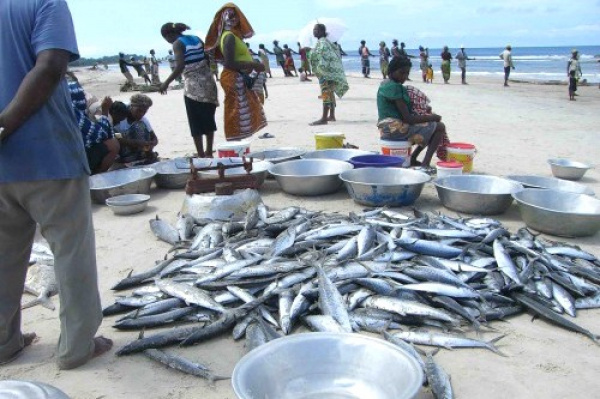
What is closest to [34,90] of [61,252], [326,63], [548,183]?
[61,252]

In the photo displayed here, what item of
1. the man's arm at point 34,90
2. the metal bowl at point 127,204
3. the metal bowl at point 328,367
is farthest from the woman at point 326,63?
the metal bowl at point 328,367

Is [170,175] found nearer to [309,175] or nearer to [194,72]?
[194,72]

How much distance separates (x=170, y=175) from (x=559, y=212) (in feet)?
15.9

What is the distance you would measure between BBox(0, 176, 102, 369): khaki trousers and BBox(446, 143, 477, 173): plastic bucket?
5.22 metres

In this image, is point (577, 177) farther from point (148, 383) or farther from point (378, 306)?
point (148, 383)

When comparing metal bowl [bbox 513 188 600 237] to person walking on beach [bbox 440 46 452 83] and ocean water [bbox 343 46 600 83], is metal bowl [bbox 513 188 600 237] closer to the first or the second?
person walking on beach [bbox 440 46 452 83]

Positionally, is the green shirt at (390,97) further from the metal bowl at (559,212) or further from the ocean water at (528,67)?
the ocean water at (528,67)

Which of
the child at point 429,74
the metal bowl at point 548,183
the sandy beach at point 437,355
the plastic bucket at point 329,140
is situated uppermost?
the child at point 429,74

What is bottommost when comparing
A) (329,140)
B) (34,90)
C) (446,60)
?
(329,140)

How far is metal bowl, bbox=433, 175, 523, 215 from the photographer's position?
528 cm

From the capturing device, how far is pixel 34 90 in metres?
2.43

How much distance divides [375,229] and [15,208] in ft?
9.24

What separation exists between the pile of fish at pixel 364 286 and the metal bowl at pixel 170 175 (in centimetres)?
233

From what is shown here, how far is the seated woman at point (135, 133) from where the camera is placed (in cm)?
709
